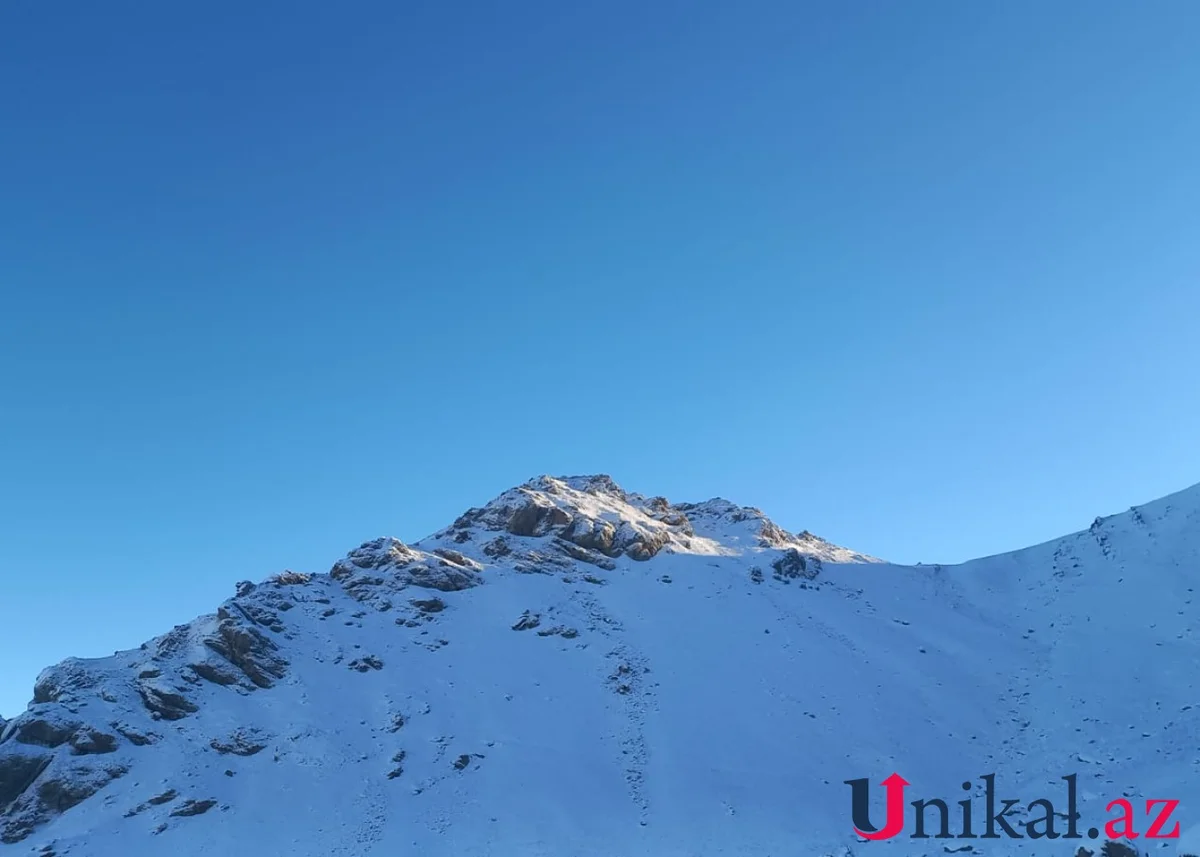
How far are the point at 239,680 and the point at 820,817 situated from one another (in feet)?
103

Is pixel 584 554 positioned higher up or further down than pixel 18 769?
higher up

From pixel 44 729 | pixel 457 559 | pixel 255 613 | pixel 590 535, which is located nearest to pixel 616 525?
pixel 590 535

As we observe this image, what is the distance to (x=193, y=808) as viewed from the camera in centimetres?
3697

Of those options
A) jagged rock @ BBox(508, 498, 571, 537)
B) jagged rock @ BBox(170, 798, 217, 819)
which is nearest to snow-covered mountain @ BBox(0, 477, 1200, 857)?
jagged rock @ BBox(170, 798, 217, 819)

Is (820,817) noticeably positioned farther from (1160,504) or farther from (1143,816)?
(1160,504)

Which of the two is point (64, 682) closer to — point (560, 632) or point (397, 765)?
point (397, 765)

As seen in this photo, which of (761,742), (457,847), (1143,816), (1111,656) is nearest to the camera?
(1143,816)

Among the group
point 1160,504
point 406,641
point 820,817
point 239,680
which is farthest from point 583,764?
point 1160,504

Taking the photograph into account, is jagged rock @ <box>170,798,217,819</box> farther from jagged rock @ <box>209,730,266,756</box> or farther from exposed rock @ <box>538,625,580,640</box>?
exposed rock @ <box>538,625,580,640</box>

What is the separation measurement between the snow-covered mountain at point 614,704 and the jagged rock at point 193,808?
0.30 feet

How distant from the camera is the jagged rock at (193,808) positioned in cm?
3669

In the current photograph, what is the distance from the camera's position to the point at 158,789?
125 ft

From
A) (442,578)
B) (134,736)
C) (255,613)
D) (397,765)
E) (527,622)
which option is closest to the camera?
(397,765)

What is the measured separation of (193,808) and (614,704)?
66.9 feet
